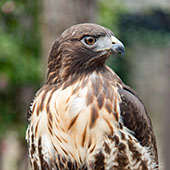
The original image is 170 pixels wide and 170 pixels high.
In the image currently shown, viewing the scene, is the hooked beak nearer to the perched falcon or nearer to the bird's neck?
the perched falcon

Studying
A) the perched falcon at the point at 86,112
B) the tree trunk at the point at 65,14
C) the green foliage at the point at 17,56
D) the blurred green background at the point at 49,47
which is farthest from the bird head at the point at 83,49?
the green foliage at the point at 17,56

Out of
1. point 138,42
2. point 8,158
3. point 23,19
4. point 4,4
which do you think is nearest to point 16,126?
point 23,19

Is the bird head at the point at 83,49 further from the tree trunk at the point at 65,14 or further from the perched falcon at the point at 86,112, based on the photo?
the tree trunk at the point at 65,14

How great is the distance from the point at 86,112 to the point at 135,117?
37cm

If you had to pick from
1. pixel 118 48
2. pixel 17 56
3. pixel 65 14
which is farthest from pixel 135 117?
pixel 17 56

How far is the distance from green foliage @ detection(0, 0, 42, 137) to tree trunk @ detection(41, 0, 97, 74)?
76 centimetres

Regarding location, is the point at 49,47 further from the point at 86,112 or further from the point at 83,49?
the point at 86,112

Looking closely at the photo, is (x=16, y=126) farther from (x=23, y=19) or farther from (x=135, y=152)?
(x=135, y=152)

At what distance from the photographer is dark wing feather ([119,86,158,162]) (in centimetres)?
284

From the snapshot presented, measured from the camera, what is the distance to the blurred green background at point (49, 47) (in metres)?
4.98

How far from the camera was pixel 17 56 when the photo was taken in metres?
6.01

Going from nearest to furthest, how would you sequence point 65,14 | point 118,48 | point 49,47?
point 118,48, point 65,14, point 49,47

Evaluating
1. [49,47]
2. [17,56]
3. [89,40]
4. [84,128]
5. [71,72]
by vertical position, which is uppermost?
[17,56]

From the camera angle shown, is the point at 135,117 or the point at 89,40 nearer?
the point at 89,40
